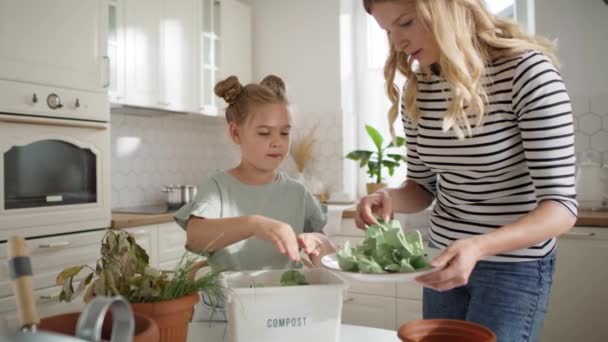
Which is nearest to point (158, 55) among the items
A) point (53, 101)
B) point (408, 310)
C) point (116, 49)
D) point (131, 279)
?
point (116, 49)

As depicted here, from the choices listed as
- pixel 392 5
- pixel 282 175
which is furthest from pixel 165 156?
pixel 392 5

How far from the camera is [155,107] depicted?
304cm

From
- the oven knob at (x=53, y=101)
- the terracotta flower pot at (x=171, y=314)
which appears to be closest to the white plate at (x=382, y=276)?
the terracotta flower pot at (x=171, y=314)

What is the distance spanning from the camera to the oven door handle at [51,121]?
212 centimetres

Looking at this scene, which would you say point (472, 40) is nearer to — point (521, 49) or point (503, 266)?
point (521, 49)

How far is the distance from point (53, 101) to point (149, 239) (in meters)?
0.80

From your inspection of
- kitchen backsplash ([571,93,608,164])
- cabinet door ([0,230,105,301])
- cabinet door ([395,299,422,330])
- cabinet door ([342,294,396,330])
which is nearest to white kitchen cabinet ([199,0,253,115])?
cabinet door ([0,230,105,301])

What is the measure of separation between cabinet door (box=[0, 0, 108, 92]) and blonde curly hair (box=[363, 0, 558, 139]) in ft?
5.43

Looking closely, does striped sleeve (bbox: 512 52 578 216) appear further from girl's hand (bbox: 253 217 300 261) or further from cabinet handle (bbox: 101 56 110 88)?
cabinet handle (bbox: 101 56 110 88)

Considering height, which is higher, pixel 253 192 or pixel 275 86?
pixel 275 86

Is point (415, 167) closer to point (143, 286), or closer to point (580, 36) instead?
point (143, 286)

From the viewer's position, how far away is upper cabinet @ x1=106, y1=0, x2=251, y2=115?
284 centimetres

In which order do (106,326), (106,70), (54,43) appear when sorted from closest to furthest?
(106,326), (54,43), (106,70)

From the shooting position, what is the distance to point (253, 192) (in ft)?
4.72
